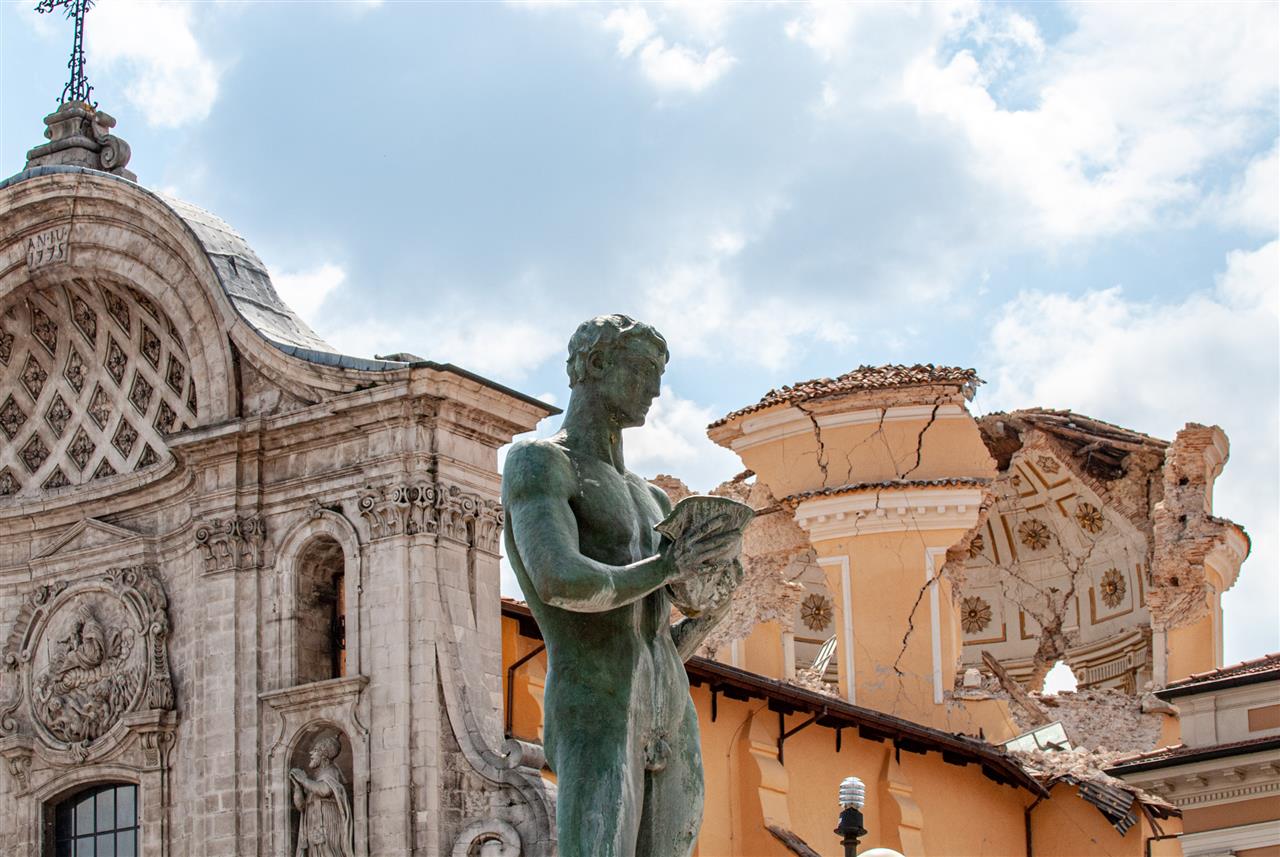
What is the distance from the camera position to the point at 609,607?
6.23 meters

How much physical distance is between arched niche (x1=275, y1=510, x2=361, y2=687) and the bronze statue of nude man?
42.0ft

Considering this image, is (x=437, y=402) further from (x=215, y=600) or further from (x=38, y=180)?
(x=38, y=180)

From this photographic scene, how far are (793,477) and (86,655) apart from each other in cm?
1307

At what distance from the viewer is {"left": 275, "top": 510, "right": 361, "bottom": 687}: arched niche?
63.7ft

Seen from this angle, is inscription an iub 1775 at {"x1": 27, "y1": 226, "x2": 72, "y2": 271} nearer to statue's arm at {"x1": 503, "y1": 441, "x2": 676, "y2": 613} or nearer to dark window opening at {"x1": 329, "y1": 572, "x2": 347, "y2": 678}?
dark window opening at {"x1": 329, "y1": 572, "x2": 347, "y2": 678}

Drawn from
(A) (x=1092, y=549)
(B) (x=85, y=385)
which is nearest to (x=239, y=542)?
(B) (x=85, y=385)

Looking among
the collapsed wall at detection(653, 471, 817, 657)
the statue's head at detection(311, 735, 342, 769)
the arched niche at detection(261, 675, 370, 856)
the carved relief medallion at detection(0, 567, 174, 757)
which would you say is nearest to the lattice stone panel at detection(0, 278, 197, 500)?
the carved relief medallion at detection(0, 567, 174, 757)

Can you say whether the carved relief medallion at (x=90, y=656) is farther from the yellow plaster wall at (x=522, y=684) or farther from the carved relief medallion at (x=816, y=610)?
the carved relief medallion at (x=816, y=610)

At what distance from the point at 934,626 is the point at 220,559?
43.7 ft

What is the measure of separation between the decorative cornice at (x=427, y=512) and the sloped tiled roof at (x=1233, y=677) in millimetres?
8263

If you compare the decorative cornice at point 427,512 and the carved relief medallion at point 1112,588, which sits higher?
the carved relief medallion at point 1112,588

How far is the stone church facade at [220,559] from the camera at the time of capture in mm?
18922

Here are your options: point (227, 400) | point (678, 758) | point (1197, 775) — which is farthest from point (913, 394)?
point (678, 758)

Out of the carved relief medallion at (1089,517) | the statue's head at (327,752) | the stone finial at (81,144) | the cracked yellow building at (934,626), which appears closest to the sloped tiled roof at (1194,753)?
the cracked yellow building at (934,626)
